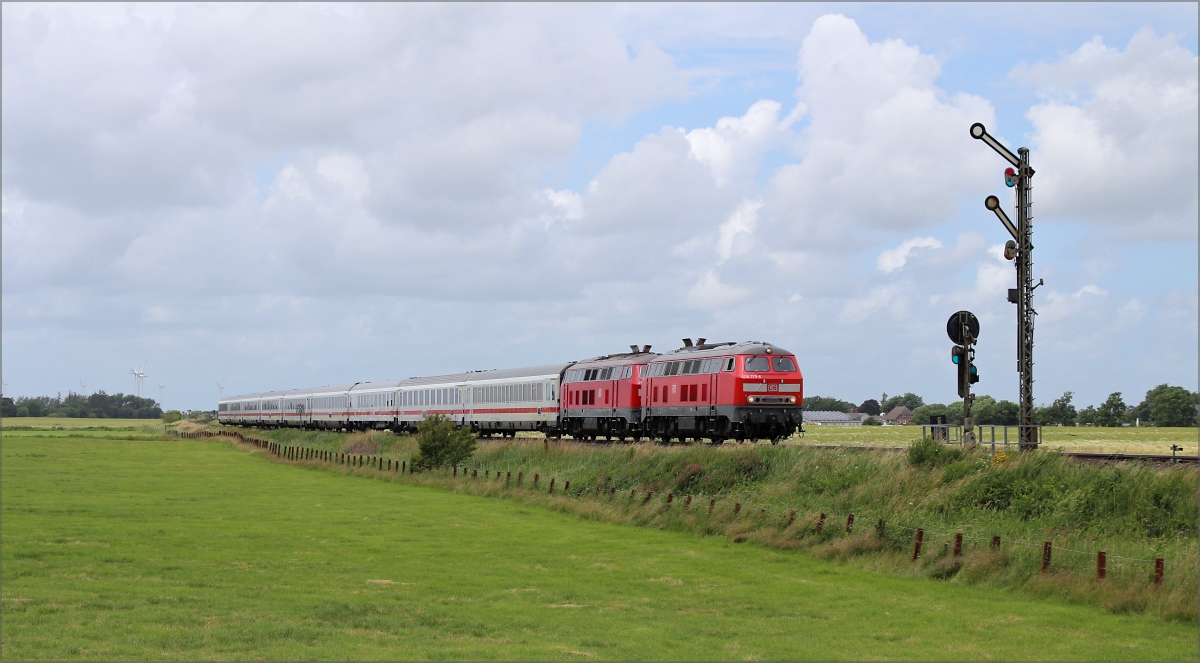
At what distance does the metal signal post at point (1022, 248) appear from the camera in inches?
979

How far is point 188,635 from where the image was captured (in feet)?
52.3

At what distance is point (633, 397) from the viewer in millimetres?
51094

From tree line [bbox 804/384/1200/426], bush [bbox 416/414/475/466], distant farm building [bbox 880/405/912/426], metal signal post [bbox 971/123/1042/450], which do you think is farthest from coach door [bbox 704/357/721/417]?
distant farm building [bbox 880/405/912/426]

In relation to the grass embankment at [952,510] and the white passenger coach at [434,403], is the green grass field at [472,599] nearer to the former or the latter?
the grass embankment at [952,510]

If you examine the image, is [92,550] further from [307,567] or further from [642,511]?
[642,511]

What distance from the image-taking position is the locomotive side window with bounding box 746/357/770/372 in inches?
1665

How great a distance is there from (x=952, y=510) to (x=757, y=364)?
17265 millimetres

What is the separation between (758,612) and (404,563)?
332 inches

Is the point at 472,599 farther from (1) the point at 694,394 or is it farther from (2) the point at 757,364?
(1) the point at 694,394

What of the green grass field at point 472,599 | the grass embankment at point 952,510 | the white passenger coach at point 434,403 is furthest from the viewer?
the white passenger coach at point 434,403

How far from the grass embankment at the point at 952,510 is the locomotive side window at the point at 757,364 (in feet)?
22.4

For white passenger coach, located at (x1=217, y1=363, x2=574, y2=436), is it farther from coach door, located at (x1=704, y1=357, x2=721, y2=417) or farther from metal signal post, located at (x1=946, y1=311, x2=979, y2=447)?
metal signal post, located at (x1=946, y1=311, x2=979, y2=447)

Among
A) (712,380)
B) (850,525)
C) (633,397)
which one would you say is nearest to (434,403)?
(633,397)

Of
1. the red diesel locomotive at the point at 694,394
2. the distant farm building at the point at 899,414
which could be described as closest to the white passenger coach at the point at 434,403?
the red diesel locomotive at the point at 694,394
